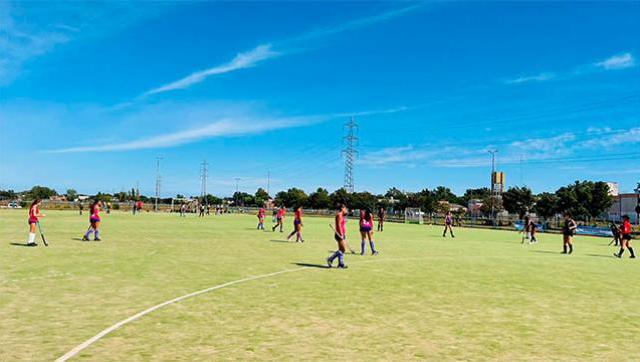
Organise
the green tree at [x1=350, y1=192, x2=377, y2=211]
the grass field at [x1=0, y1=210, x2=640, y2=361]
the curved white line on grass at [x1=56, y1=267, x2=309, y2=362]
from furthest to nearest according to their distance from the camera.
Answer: the green tree at [x1=350, y1=192, x2=377, y2=211] → the grass field at [x1=0, y1=210, x2=640, y2=361] → the curved white line on grass at [x1=56, y1=267, x2=309, y2=362]

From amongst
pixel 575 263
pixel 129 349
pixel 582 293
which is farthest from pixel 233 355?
pixel 575 263

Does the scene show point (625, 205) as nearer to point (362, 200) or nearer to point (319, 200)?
point (362, 200)

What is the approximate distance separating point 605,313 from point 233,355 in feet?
25.9

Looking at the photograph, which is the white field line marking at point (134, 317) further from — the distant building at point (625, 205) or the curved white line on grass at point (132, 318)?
the distant building at point (625, 205)

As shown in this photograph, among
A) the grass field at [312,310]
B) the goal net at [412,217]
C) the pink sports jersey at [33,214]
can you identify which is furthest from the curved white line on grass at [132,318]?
the goal net at [412,217]

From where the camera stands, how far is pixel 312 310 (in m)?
10.1

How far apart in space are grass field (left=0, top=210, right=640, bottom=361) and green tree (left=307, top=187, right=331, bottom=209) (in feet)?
508

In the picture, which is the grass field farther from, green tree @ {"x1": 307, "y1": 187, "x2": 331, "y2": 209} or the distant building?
green tree @ {"x1": 307, "y1": 187, "x2": 331, "y2": 209}

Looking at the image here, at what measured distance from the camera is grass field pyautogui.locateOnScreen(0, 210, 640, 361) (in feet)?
24.2

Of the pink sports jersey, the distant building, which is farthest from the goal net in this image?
the pink sports jersey

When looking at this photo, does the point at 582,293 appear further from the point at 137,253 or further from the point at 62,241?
the point at 62,241

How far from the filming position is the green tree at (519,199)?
327 feet

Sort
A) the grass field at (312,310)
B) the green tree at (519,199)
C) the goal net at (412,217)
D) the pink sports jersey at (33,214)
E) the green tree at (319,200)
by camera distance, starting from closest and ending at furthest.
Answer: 1. the grass field at (312,310)
2. the pink sports jersey at (33,214)
3. the goal net at (412,217)
4. the green tree at (519,199)
5. the green tree at (319,200)

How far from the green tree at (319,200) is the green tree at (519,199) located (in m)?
76.7
